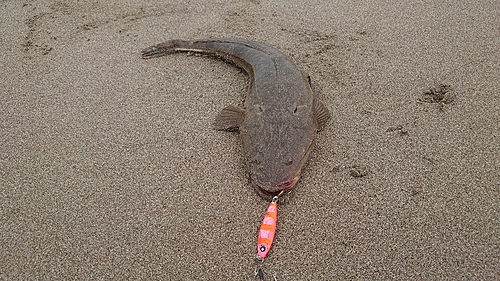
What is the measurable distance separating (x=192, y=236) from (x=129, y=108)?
1.48 meters

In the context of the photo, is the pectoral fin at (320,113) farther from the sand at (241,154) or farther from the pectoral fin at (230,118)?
the pectoral fin at (230,118)

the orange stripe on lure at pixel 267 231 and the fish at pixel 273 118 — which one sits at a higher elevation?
the fish at pixel 273 118

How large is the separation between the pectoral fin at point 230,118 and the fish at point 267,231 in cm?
82

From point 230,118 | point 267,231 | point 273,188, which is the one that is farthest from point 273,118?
point 267,231

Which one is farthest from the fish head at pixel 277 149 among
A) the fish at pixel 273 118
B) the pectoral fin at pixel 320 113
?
the pectoral fin at pixel 320 113

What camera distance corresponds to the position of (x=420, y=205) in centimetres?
231

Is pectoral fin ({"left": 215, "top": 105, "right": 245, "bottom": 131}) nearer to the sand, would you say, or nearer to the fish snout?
the sand

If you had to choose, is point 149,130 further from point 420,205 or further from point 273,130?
point 420,205

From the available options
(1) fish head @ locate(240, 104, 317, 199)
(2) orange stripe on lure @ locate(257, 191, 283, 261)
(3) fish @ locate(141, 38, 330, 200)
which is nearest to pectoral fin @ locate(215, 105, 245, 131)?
(3) fish @ locate(141, 38, 330, 200)

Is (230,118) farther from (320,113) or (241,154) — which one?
(320,113)

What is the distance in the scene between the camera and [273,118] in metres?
2.67

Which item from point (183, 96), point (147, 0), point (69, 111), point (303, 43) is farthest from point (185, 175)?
point (147, 0)

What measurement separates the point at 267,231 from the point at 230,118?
1081 millimetres

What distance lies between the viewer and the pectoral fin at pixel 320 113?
2861 mm
